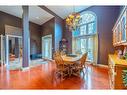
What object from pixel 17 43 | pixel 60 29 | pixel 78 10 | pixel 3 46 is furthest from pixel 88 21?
pixel 3 46

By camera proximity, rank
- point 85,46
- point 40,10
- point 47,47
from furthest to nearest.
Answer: point 47,47, point 85,46, point 40,10

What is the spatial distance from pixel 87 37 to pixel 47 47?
367 centimetres

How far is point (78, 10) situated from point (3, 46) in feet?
17.5

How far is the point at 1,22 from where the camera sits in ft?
22.9

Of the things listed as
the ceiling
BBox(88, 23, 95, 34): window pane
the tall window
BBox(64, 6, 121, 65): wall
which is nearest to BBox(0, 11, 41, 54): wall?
the ceiling

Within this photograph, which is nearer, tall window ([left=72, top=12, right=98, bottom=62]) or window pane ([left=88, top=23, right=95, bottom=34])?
tall window ([left=72, top=12, right=98, bottom=62])

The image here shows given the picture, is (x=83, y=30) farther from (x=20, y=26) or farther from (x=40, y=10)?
(x=20, y=26)

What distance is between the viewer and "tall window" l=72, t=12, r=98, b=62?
23.0 ft

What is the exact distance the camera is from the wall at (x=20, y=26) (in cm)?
705

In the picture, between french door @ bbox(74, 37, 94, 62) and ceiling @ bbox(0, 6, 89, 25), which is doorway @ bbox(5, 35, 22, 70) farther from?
french door @ bbox(74, 37, 94, 62)

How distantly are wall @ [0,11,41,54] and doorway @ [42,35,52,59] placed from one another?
557 mm

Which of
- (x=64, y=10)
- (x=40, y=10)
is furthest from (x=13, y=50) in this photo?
(x=64, y=10)

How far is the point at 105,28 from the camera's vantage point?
636 centimetres

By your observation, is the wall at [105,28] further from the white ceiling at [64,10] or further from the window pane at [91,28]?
the white ceiling at [64,10]
